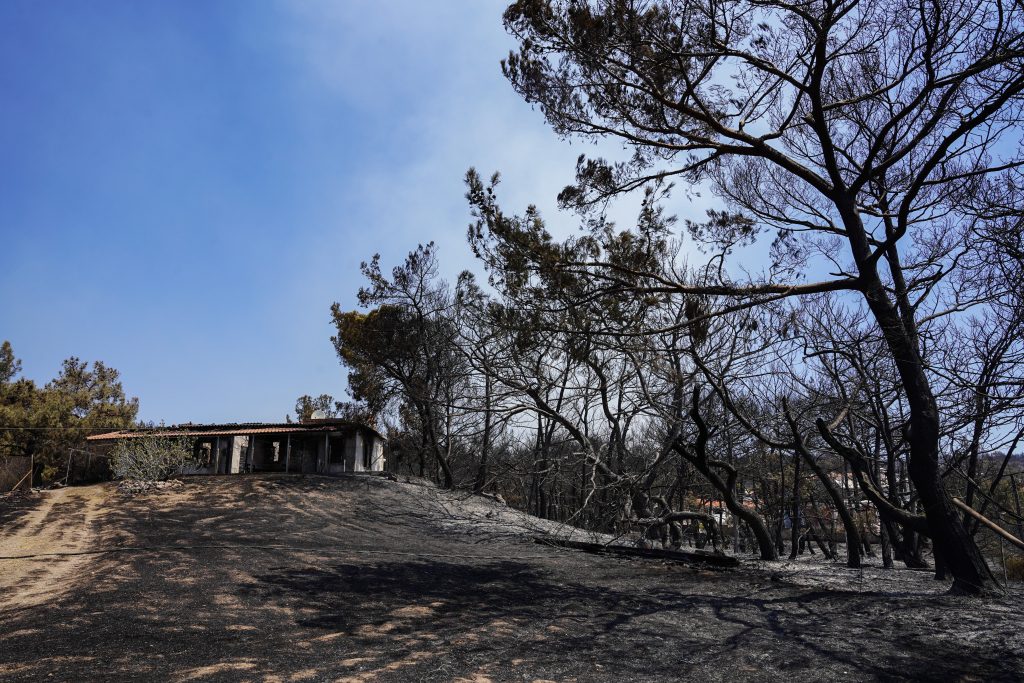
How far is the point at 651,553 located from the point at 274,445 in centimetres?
2098

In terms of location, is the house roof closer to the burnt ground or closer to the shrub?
the shrub

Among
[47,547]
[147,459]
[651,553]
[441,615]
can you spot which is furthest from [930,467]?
[147,459]

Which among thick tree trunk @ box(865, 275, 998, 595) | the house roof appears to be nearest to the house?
the house roof

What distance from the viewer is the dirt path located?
8.04m

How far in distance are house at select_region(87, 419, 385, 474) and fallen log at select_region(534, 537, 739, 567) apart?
1445 cm

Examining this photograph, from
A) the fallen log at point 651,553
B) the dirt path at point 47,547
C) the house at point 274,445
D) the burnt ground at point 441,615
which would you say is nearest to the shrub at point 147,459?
the dirt path at point 47,547

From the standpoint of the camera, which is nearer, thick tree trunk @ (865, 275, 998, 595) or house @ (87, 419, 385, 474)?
thick tree trunk @ (865, 275, 998, 595)

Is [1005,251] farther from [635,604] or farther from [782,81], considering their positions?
[635,604]

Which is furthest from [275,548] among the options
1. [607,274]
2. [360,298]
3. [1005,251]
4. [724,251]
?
[360,298]

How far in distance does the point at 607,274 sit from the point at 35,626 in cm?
744

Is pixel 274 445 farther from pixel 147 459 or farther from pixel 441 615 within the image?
pixel 441 615

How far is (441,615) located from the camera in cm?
704

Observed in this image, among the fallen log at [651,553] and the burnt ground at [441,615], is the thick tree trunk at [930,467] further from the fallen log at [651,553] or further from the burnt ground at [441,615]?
the fallen log at [651,553]

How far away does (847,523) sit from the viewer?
11.3 metres
